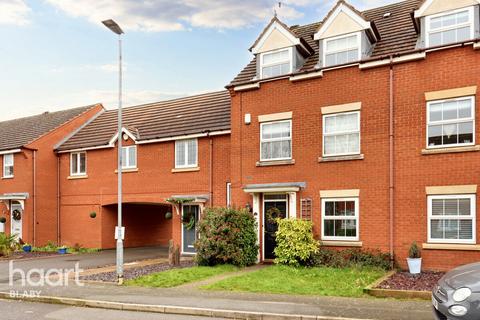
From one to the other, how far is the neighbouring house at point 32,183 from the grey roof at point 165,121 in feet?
2.83

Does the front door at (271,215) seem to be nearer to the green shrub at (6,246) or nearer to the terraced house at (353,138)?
the terraced house at (353,138)

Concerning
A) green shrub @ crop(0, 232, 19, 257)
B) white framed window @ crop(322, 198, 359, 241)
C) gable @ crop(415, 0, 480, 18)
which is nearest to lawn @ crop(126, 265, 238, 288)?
white framed window @ crop(322, 198, 359, 241)

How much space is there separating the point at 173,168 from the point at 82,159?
6561 millimetres

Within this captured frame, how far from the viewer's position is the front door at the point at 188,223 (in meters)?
20.8

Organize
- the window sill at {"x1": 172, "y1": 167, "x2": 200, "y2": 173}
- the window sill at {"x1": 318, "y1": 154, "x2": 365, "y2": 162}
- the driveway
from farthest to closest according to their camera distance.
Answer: the window sill at {"x1": 172, "y1": 167, "x2": 200, "y2": 173}
the driveway
the window sill at {"x1": 318, "y1": 154, "x2": 365, "y2": 162}

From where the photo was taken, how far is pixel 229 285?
12.6 m

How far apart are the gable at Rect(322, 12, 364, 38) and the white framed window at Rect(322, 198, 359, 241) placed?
17.9 ft

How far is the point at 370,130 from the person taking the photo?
1531 centimetres

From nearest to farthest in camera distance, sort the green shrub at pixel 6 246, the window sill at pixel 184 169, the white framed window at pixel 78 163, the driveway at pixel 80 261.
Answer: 1. the driveway at pixel 80 261
2. the window sill at pixel 184 169
3. the green shrub at pixel 6 246
4. the white framed window at pixel 78 163

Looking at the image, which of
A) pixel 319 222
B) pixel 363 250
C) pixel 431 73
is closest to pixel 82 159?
pixel 319 222

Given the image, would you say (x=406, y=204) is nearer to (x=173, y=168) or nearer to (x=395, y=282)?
(x=395, y=282)

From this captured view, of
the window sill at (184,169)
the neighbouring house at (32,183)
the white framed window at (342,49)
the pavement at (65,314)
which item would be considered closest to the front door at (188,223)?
the window sill at (184,169)

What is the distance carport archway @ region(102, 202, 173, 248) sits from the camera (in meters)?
24.6

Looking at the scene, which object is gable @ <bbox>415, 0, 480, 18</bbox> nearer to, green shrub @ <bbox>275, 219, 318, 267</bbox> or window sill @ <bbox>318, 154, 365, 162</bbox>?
window sill @ <bbox>318, 154, 365, 162</bbox>
